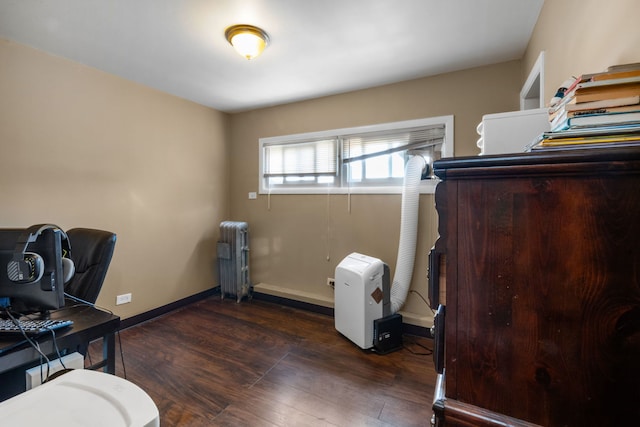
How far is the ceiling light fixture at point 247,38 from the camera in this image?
1918 mm

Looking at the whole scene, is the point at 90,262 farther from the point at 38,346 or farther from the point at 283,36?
the point at 283,36

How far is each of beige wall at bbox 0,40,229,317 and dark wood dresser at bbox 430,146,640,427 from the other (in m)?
3.03

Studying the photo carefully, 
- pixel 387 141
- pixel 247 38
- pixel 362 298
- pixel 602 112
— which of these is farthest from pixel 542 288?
pixel 387 141

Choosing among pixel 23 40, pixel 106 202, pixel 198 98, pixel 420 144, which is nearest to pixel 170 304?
pixel 106 202

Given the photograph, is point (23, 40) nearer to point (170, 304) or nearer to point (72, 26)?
point (72, 26)

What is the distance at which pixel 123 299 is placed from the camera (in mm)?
2820

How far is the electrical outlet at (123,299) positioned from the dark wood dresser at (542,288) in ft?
10.2

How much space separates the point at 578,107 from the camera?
68cm

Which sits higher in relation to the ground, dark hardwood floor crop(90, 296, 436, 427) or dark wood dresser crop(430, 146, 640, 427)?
dark wood dresser crop(430, 146, 640, 427)

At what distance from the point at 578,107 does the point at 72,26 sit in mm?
2842

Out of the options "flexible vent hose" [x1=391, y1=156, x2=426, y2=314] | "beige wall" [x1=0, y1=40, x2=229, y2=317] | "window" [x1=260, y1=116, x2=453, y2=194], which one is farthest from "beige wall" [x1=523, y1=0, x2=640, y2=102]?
"beige wall" [x1=0, y1=40, x2=229, y2=317]

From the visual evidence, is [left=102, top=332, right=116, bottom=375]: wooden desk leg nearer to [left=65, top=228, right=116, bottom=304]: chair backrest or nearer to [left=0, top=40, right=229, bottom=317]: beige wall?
[left=65, top=228, right=116, bottom=304]: chair backrest

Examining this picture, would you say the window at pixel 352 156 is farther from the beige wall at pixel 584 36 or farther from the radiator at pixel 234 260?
the beige wall at pixel 584 36

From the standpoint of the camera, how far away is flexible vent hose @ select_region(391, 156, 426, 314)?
2627 mm
